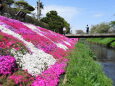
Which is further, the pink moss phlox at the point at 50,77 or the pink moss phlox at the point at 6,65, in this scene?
the pink moss phlox at the point at 6,65

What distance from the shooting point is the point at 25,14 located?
30297 millimetres

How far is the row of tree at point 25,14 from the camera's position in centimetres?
2656

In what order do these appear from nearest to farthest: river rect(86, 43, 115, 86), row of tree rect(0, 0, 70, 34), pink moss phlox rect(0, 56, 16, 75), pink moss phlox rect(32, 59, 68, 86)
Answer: pink moss phlox rect(32, 59, 68, 86) → pink moss phlox rect(0, 56, 16, 75) → river rect(86, 43, 115, 86) → row of tree rect(0, 0, 70, 34)

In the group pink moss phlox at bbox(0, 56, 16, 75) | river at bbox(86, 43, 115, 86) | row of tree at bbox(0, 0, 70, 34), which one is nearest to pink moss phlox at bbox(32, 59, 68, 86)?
pink moss phlox at bbox(0, 56, 16, 75)

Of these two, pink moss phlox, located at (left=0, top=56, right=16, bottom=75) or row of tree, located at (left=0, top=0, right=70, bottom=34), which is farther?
row of tree, located at (left=0, top=0, right=70, bottom=34)

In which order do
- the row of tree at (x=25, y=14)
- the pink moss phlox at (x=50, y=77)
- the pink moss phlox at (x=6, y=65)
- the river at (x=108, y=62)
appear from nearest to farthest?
1. the pink moss phlox at (x=50, y=77)
2. the pink moss phlox at (x=6, y=65)
3. the river at (x=108, y=62)
4. the row of tree at (x=25, y=14)

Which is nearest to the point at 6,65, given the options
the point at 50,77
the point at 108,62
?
the point at 50,77

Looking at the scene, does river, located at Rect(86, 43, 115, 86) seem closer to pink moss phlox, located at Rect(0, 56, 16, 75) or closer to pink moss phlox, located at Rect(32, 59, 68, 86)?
pink moss phlox, located at Rect(32, 59, 68, 86)

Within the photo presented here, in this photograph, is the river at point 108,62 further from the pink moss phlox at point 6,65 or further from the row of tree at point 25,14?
the row of tree at point 25,14

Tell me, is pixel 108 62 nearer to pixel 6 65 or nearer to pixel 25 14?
pixel 25 14

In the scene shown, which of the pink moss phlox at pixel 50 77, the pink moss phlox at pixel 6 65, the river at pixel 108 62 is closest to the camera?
the pink moss phlox at pixel 50 77

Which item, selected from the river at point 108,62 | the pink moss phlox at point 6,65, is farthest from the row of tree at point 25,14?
the pink moss phlox at point 6,65

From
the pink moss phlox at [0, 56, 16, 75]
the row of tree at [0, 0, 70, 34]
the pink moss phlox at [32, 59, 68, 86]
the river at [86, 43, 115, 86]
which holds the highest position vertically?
the row of tree at [0, 0, 70, 34]

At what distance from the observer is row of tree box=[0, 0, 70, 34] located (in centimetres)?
2656
